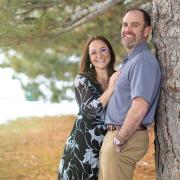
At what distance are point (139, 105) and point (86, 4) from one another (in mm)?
3922

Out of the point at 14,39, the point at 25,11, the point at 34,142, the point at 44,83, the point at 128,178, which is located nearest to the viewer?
the point at 128,178

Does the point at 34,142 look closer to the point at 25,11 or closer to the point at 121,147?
the point at 25,11

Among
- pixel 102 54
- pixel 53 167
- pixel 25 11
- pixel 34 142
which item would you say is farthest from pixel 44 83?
pixel 102 54

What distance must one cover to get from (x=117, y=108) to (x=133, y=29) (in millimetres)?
537

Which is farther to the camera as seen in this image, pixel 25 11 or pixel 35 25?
pixel 25 11

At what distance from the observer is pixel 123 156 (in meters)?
3.01

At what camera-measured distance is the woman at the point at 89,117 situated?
3.48 metres

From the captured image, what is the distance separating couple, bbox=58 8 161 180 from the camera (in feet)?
9.48

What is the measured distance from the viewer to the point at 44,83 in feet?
45.9

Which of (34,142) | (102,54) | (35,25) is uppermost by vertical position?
(35,25)

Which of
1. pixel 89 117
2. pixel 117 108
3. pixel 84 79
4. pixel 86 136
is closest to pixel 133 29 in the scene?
pixel 117 108

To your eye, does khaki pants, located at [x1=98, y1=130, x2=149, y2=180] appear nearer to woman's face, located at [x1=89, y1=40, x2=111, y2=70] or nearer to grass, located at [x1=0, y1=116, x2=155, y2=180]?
woman's face, located at [x1=89, y1=40, x2=111, y2=70]

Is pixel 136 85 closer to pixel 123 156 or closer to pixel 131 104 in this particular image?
pixel 131 104

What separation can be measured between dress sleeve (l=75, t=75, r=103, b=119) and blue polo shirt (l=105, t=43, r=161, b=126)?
195mm
